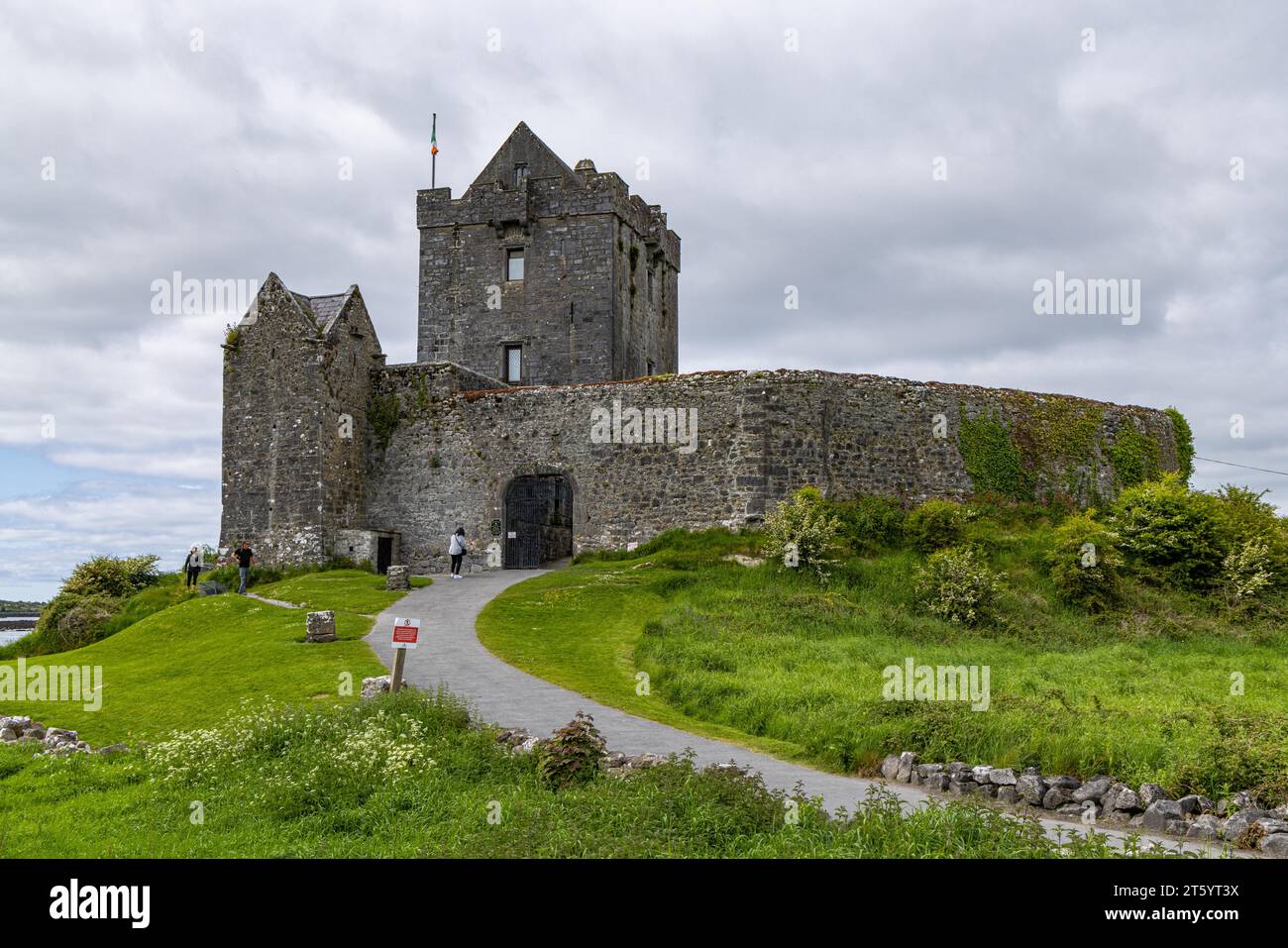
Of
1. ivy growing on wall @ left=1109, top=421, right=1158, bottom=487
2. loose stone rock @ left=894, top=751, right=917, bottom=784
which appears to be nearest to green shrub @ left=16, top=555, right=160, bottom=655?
loose stone rock @ left=894, top=751, right=917, bottom=784

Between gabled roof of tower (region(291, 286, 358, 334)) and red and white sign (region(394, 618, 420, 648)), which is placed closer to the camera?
red and white sign (region(394, 618, 420, 648))

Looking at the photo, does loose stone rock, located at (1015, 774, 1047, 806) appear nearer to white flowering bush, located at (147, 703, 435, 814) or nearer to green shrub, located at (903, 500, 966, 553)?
white flowering bush, located at (147, 703, 435, 814)

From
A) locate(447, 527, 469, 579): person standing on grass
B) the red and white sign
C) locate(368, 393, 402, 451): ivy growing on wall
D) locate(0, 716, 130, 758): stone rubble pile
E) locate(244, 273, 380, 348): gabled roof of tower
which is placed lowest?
locate(0, 716, 130, 758): stone rubble pile

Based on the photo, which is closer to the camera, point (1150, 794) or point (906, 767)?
point (1150, 794)

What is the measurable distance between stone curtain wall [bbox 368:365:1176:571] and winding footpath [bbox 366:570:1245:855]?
8.33 meters

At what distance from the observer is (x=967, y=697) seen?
1764cm

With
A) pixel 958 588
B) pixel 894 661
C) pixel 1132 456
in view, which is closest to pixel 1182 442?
pixel 1132 456

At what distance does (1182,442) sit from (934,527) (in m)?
13.5

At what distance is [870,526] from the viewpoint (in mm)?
32250

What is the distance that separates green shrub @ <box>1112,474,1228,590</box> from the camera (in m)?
29.6

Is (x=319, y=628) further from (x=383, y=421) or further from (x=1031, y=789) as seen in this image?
(x=383, y=421)

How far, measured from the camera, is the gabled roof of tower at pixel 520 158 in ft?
157

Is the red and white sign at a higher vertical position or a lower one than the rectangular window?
lower
